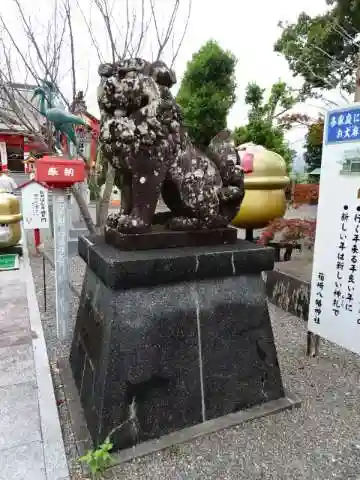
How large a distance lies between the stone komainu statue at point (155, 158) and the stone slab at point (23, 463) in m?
1.34

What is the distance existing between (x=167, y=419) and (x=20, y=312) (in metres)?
2.82

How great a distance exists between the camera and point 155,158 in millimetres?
2121

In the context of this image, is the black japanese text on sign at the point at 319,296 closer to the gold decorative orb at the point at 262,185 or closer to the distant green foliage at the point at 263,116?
the gold decorative orb at the point at 262,185

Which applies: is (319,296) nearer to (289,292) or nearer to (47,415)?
(289,292)

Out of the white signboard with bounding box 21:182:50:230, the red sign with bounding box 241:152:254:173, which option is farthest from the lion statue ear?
the red sign with bounding box 241:152:254:173

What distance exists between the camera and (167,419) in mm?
2086

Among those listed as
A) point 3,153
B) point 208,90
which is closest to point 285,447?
point 208,90

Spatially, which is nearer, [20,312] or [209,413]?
[209,413]

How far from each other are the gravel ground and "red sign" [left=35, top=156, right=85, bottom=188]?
5.46 ft

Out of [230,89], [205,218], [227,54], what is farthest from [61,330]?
[227,54]

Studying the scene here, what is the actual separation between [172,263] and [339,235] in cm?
142

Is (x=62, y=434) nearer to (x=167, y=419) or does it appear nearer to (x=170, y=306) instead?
(x=167, y=419)

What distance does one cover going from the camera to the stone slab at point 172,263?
1.95 metres

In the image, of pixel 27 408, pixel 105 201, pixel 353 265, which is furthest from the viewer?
pixel 105 201
